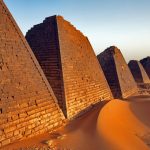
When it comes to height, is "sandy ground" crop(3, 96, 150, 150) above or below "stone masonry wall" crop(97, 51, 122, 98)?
below

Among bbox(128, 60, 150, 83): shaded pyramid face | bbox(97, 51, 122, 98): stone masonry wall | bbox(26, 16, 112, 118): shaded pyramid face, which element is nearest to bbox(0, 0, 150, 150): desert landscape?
bbox(26, 16, 112, 118): shaded pyramid face

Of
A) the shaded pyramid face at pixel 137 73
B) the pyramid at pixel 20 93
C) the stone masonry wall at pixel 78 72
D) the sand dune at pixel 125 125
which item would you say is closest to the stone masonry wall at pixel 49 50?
the stone masonry wall at pixel 78 72

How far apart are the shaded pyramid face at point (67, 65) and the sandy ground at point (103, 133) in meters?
0.88

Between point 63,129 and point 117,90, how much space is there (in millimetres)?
7828

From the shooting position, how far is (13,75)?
5.89 m

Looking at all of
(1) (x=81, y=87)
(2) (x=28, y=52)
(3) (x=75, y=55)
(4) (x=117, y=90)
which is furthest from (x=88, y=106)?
(4) (x=117, y=90)

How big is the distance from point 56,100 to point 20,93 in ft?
5.06

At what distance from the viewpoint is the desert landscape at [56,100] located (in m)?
5.43

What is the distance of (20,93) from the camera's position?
5844 mm

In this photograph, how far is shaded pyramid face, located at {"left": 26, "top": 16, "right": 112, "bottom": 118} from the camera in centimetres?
807

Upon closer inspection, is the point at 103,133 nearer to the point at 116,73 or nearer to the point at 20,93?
the point at 20,93

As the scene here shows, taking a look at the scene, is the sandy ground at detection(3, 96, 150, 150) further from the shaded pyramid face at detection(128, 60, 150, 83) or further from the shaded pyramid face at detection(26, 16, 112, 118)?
the shaded pyramid face at detection(128, 60, 150, 83)

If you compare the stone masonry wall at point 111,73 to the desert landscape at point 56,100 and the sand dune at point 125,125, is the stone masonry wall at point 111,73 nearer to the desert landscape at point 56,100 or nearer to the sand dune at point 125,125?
the desert landscape at point 56,100

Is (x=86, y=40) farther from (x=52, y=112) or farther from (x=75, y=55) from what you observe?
(x=52, y=112)
